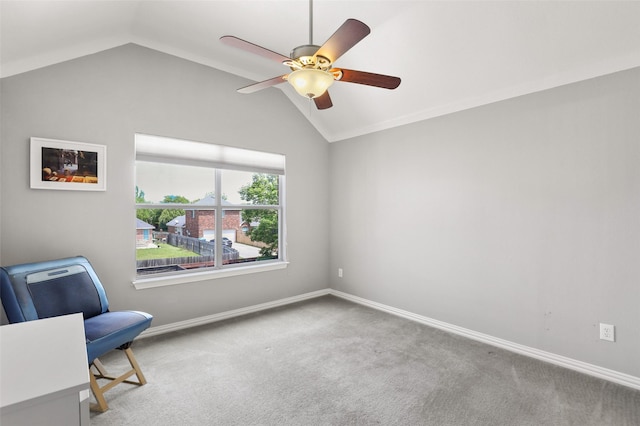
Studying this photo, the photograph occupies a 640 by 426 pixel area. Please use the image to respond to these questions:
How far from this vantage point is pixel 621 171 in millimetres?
2346

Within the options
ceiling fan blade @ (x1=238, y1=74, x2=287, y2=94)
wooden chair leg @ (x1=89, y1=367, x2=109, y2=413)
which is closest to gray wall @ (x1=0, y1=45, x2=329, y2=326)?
wooden chair leg @ (x1=89, y1=367, x2=109, y2=413)

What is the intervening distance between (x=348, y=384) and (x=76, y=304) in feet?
6.77

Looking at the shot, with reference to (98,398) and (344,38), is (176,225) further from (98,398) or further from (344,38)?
(344,38)

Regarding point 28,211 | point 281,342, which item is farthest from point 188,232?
point 281,342

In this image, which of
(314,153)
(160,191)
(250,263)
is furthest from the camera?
(314,153)

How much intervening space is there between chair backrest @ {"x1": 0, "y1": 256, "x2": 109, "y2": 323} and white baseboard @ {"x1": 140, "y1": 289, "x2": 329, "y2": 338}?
2.90 feet

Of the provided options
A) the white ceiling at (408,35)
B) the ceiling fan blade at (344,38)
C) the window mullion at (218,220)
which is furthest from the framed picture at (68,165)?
the ceiling fan blade at (344,38)

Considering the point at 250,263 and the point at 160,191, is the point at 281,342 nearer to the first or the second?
the point at 250,263

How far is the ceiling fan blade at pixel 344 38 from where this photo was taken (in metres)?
1.48

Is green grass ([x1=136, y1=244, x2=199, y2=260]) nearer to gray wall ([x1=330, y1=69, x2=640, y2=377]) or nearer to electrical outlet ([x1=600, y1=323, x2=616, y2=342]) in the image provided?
gray wall ([x1=330, y1=69, x2=640, y2=377])

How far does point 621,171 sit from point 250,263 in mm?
3701

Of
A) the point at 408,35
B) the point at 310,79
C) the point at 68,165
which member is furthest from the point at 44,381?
the point at 408,35

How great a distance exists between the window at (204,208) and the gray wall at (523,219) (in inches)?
55.7

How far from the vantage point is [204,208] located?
3639 mm
